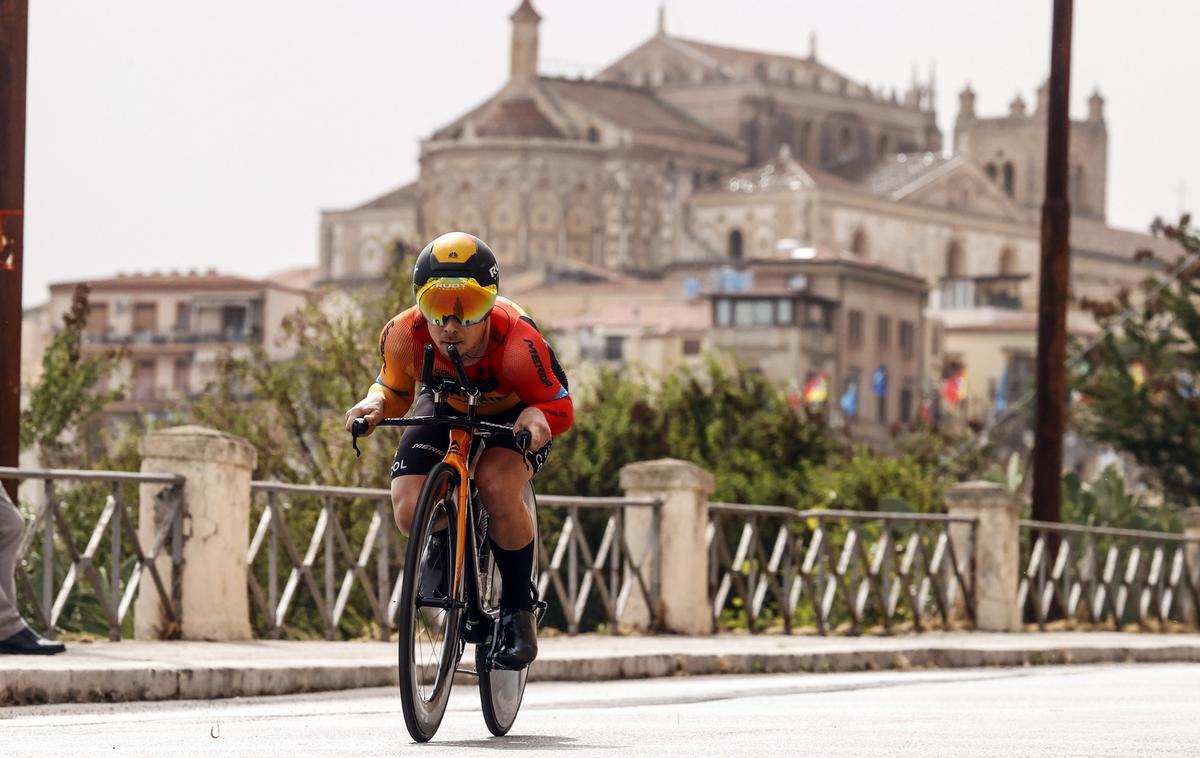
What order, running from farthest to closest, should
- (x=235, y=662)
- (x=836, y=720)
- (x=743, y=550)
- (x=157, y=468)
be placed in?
1. (x=743, y=550)
2. (x=157, y=468)
3. (x=235, y=662)
4. (x=836, y=720)

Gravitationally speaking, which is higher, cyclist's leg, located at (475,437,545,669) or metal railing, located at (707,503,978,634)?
cyclist's leg, located at (475,437,545,669)

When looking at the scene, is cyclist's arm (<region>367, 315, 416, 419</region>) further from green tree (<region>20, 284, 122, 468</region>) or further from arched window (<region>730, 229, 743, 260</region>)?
arched window (<region>730, 229, 743, 260</region>)

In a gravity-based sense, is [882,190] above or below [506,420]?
above

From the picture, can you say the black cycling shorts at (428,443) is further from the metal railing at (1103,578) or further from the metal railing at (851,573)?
the metal railing at (1103,578)

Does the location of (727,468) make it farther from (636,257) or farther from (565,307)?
(636,257)

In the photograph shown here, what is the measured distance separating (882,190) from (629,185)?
15.5 m

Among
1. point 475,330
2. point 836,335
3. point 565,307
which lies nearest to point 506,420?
point 475,330

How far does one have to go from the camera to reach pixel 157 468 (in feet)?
48.5

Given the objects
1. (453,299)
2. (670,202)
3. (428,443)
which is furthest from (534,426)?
(670,202)

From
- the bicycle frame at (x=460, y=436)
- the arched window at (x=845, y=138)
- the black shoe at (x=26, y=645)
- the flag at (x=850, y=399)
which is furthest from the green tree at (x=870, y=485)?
the arched window at (x=845, y=138)

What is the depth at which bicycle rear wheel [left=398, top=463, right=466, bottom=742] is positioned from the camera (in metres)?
8.89

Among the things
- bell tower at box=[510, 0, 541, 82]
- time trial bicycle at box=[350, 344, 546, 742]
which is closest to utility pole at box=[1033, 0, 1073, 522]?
time trial bicycle at box=[350, 344, 546, 742]

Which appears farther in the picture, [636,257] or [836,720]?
[636,257]

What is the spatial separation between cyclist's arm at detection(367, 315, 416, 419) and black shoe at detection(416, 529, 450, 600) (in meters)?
0.48
